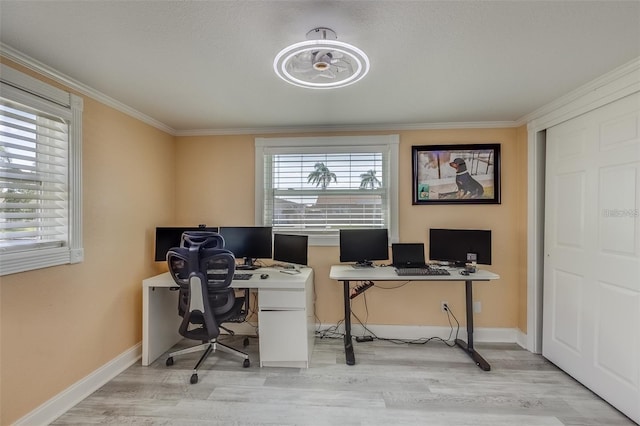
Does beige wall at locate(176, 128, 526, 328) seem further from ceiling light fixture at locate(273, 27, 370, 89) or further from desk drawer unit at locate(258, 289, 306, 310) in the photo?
ceiling light fixture at locate(273, 27, 370, 89)

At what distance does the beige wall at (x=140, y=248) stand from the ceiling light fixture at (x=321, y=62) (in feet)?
5.43

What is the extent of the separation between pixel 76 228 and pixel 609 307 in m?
3.86

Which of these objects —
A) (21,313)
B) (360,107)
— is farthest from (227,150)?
(21,313)

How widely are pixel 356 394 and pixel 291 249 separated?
1394mm

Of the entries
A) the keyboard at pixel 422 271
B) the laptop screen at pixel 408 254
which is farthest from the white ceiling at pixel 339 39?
the keyboard at pixel 422 271

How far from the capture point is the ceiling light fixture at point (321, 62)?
1.40 metres

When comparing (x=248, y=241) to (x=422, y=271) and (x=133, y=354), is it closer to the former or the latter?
(x=133, y=354)

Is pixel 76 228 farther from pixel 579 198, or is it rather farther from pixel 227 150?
pixel 579 198

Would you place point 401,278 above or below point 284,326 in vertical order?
above

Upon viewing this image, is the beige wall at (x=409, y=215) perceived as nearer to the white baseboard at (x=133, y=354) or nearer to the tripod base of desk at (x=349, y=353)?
the white baseboard at (x=133, y=354)

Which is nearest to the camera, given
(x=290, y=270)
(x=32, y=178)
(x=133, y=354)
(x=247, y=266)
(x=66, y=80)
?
(x=32, y=178)

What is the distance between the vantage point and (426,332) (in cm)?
316

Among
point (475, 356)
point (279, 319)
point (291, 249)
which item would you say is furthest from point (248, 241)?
point (475, 356)

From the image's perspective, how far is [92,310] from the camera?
226 centimetres
